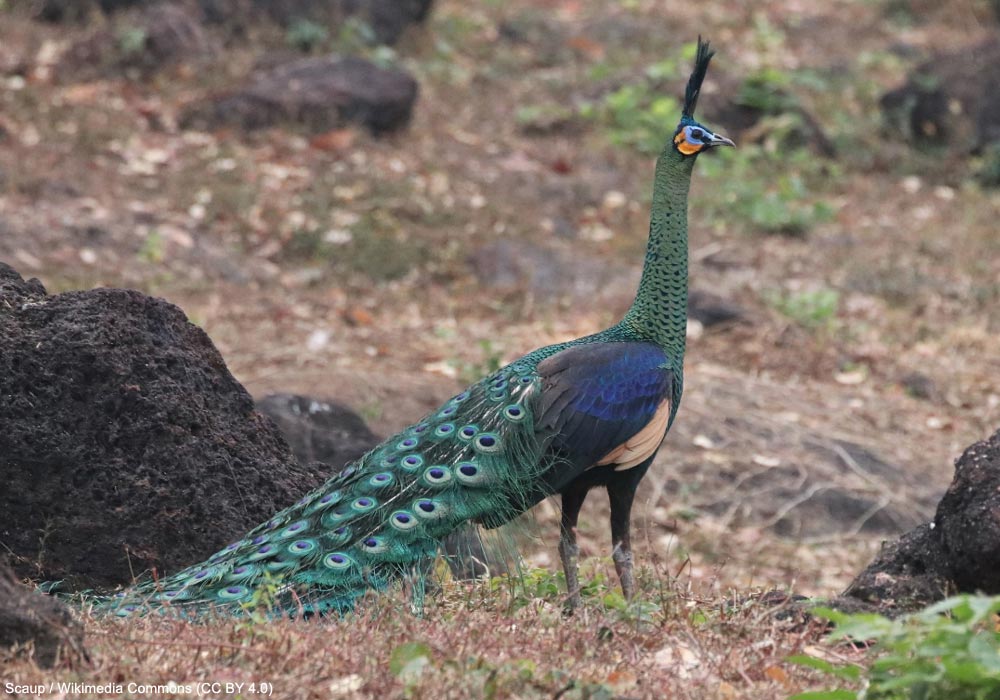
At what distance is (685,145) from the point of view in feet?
17.5

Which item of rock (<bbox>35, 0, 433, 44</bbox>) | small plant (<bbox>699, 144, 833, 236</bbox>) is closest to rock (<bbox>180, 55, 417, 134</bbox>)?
rock (<bbox>35, 0, 433, 44</bbox>)

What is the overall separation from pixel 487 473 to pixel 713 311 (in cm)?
558

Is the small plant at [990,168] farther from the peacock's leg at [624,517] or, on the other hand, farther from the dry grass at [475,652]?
the dry grass at [475,652]

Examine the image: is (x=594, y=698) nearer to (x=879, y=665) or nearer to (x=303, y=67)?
(x=879, y=665)

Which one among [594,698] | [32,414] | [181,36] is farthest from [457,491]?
[181,36]

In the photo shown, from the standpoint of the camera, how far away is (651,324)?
5.09m

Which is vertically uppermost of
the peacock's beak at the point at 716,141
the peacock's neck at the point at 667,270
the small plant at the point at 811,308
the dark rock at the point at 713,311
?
the peacock's beak at the point at 716,141

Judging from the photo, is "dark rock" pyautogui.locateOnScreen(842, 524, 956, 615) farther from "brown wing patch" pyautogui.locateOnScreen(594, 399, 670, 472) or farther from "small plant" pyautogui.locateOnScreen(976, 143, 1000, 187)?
"small plant" pyautogui.locateOnScreen(976, 143, 1000, 187)

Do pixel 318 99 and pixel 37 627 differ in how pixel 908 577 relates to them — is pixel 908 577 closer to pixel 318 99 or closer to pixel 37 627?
pixel 37 627

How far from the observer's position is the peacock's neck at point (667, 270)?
200 inches

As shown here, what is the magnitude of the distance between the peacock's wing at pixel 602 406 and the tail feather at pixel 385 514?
0.07 meters

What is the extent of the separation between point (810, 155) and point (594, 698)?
33.3ft

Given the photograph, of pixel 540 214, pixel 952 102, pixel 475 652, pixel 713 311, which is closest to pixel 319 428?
pixel 475 652

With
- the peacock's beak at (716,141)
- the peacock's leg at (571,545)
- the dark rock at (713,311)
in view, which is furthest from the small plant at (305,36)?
the peacock's leg at (571,545)
